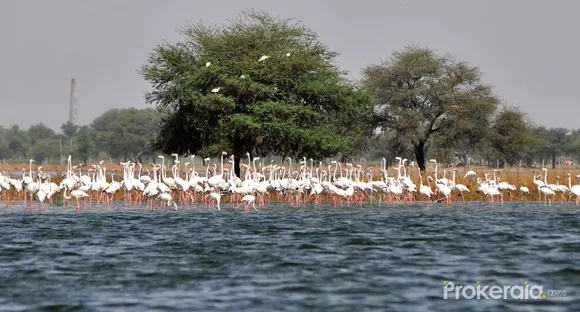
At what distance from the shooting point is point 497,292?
18.1 metres

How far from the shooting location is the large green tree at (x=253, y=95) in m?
54.9

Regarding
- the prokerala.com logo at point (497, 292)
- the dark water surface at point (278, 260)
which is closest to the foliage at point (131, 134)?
the dark water surface at point (278, 260)

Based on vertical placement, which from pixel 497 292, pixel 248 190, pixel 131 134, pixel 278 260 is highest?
pixel 131 134

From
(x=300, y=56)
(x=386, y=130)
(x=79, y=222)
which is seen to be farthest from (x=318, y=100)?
(x=79, y=222)

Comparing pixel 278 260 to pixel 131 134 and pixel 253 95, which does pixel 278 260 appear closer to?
pixel 253 95

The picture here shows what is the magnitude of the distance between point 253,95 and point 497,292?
3918cm

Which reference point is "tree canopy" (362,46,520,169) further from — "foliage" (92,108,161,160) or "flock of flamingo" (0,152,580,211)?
"foliage" (92,108,161,160)

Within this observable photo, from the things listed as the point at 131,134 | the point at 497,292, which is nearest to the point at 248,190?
the point at 497,292

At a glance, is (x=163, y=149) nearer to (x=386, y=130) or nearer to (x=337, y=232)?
(x=386, y=130)

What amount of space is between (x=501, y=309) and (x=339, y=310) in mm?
2590

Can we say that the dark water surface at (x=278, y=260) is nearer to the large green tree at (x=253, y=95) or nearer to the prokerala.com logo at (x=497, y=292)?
the prokerala.com logo at (x=497, y=292)

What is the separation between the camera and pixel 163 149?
60000 millimetres

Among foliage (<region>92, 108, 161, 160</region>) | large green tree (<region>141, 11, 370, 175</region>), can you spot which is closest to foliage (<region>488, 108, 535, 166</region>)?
large green tree (<region>141, 11, 370, 175</region>)

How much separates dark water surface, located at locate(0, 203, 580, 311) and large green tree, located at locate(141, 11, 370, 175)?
20065mm
